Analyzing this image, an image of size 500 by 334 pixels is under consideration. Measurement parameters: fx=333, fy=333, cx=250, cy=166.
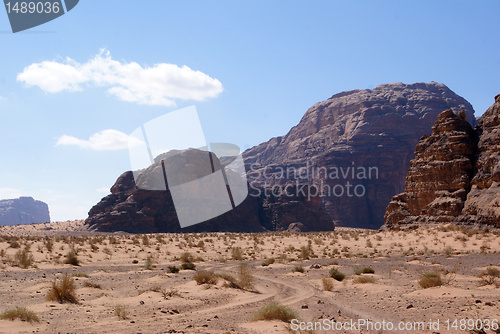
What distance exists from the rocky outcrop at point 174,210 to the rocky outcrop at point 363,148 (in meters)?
31.7

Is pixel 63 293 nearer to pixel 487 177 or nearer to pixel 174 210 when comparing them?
pixel 487 177

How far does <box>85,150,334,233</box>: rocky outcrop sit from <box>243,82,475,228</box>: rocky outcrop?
31671 mm

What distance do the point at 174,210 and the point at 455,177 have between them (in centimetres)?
4904

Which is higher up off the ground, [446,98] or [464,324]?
[446,98]

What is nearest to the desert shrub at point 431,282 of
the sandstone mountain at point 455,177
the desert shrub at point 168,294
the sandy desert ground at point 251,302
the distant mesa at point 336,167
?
the sandy desert ground at point 251,302

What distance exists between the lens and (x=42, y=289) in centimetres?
988

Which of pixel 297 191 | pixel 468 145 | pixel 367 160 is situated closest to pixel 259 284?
pixel 468 145

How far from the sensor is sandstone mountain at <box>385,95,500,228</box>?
29484 millimetres

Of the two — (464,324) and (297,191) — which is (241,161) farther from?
(464,324)

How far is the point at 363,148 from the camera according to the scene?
11781cm

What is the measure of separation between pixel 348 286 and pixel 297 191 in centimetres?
6771

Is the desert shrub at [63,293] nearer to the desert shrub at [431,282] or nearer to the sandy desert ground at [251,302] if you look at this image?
the sandy desert ground at [251,302]

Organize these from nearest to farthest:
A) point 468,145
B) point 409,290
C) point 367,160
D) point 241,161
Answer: point 409,290 → point 468,145 → point 367,160 → point 241,161

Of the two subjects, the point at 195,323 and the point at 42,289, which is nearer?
the point at 195,323
